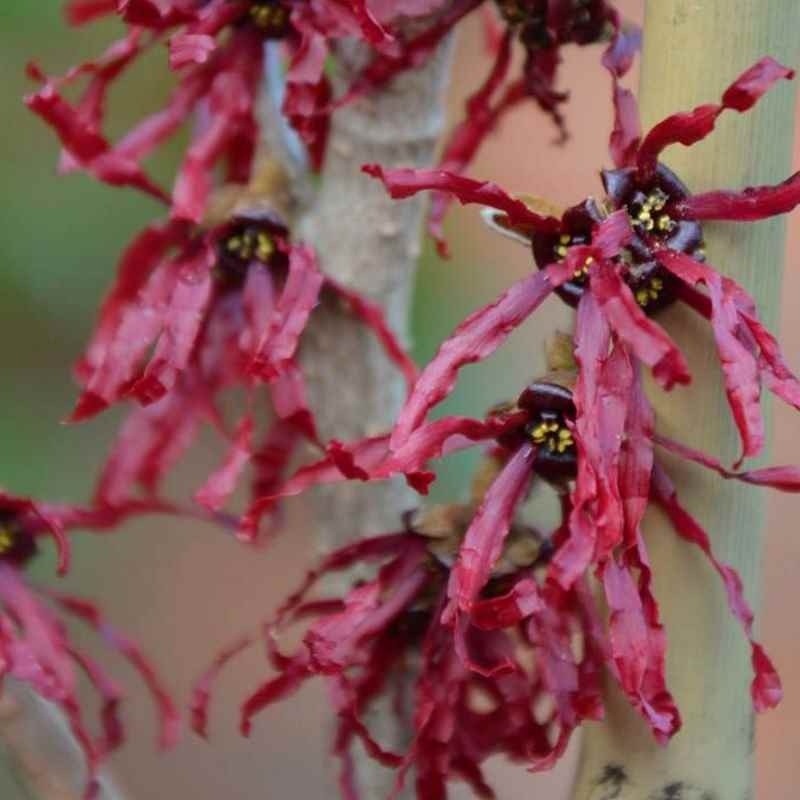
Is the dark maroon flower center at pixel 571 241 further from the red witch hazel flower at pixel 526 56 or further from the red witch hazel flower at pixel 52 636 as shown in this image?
the red witch hazel flower at pixel 52 636

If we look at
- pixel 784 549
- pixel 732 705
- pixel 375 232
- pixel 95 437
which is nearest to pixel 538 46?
pixel 375 232

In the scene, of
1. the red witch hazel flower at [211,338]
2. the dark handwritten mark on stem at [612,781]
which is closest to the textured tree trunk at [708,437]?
the dark handwritten mark on stem at [612,781]

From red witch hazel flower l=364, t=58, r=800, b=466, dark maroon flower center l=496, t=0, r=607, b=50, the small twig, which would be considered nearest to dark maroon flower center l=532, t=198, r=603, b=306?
red witch hazel flower l=364, t=58, r=800, b=466

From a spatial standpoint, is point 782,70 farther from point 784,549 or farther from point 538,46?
point 784,549

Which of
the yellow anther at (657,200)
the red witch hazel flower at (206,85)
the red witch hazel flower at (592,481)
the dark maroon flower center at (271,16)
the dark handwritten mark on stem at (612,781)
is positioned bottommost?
the dark handwritten mark on stem at (612,781)

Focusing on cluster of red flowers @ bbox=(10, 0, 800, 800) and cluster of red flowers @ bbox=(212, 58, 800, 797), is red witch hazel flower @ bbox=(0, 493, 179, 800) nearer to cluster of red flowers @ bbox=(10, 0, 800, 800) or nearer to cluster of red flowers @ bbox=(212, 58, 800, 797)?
cluster of red flowers @ bbox=(10, 0, 800, 800)
